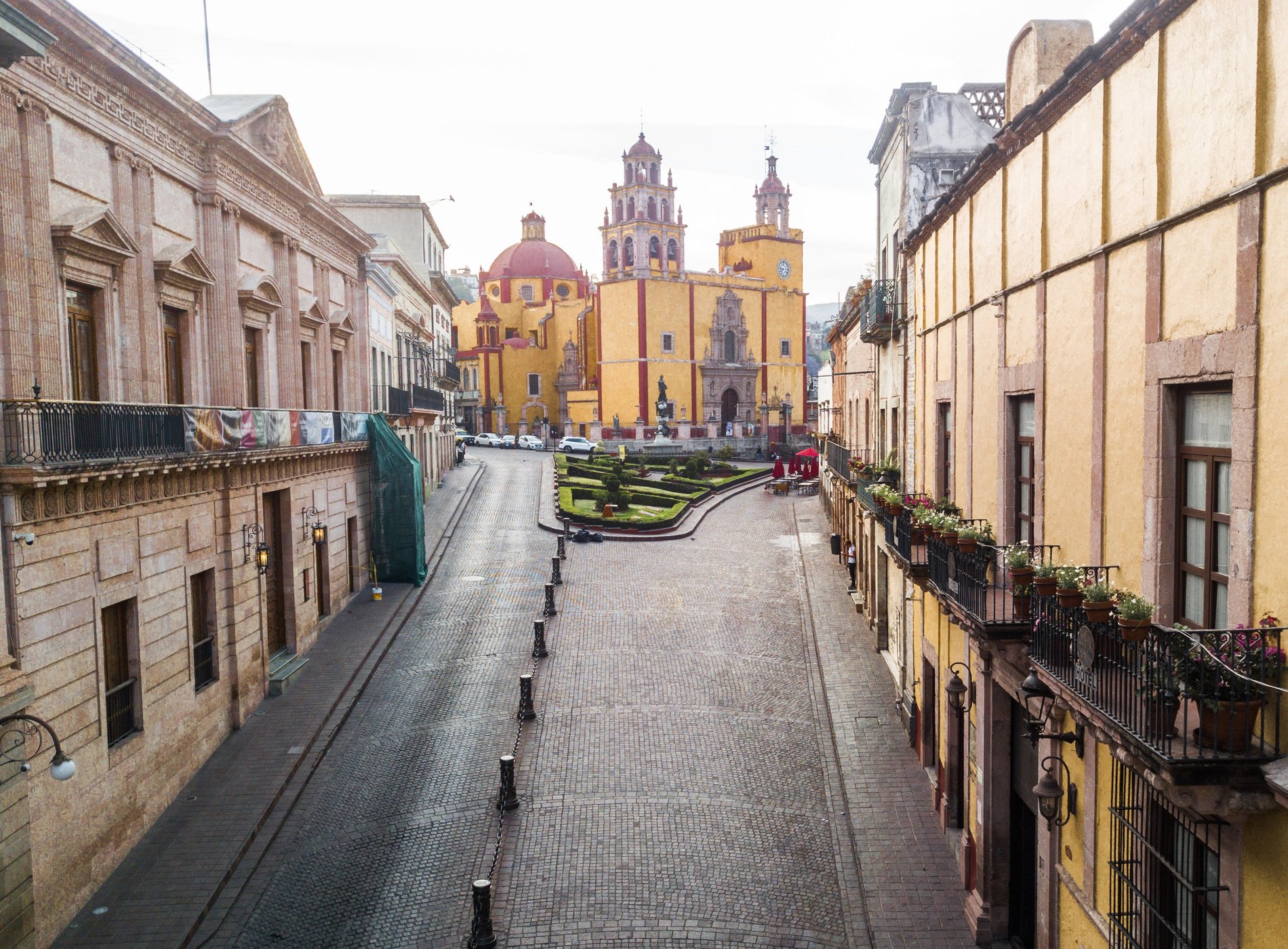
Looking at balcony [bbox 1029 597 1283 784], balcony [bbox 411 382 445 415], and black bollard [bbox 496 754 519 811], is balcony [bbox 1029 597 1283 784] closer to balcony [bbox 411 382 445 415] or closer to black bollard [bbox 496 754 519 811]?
black bollard [bbox 496 754 519 811]

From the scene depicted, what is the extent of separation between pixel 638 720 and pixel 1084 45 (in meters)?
11.2

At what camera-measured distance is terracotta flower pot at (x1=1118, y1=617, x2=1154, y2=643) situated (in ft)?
20.0

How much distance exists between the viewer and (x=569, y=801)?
12883mm

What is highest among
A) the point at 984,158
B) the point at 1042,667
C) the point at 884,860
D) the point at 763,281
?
the point at 763,281

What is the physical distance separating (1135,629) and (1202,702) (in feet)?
3.04

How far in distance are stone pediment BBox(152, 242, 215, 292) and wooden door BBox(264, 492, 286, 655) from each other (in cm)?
477

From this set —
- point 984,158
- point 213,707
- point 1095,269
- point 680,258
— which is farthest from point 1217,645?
point 680,258

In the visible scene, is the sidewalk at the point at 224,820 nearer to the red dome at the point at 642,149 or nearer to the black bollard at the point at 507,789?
the black bollard at the point at 507,789

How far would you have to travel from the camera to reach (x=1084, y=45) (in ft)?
32.9

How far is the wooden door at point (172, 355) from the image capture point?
1430cm

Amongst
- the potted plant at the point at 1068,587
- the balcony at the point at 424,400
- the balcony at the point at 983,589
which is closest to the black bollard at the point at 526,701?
the balcony at the point at 983,589

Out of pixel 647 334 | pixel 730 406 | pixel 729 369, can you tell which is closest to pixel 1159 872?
pixel 647 334

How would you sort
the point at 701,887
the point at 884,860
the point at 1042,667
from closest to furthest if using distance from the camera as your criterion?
1. the point at 1042,667
2. the point at 701,887
3. the point at 884,860

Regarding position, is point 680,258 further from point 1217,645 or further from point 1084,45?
point 1217,645
